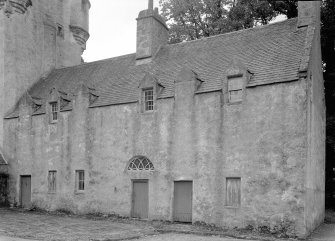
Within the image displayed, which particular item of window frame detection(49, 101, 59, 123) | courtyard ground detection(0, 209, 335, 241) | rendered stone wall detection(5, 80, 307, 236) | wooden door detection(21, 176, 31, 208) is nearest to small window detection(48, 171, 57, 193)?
rendered stone wall detection(5, 80, 307, 236)

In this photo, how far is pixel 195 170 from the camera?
20219 millimetres

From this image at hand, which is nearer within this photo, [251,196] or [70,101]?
[251,196]

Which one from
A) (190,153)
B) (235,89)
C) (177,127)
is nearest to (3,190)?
(177,127)

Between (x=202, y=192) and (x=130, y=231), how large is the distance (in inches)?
165

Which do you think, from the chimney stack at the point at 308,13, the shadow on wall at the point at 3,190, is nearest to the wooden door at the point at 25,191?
the shadow on wall at the point at 3,190

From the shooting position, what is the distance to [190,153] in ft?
67.3

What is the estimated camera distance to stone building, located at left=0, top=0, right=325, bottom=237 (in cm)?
1817

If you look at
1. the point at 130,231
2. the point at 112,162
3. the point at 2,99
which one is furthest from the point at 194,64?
the point at 2,99

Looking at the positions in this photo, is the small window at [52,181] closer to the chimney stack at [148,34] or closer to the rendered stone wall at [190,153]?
the rendered stone wall at [190,153]

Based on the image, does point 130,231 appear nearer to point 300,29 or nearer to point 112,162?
point 112,162

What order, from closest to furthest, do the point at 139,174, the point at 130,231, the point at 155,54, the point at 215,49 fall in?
1. the point at 130,231
2. the point at 139,174
3. the point at 215,49
4. the point at 155,54

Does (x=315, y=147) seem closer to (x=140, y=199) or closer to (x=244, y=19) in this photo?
(x=140, y=199)

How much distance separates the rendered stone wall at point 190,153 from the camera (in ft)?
58.5

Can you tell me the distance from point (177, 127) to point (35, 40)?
15941 mm
